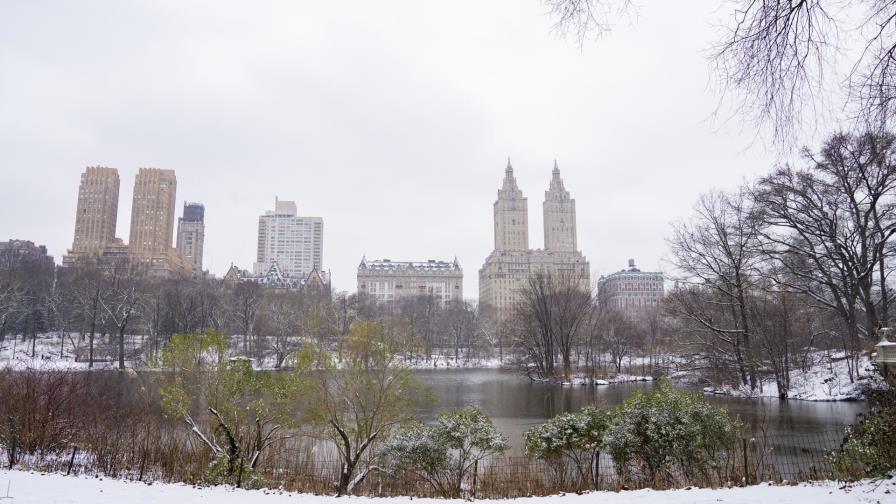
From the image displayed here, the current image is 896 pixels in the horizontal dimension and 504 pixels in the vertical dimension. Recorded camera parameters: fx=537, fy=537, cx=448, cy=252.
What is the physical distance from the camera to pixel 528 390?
35750mm

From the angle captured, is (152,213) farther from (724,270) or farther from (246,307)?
(724,270)

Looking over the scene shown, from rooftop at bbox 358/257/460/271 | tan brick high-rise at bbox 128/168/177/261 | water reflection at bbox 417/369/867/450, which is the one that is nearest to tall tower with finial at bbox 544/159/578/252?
rooftop at bbox 358/257/460/271

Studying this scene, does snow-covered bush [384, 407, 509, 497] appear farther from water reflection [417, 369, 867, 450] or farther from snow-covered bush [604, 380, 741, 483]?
water reflection [417, 369, 867, 450]

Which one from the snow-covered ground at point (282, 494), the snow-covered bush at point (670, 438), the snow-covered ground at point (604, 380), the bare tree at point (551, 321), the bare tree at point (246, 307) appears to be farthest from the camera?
the bare tree at point (246, 307)

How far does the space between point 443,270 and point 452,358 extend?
96.2 meters

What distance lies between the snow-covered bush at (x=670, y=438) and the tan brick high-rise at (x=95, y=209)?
179 m

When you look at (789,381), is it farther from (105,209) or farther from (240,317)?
(105,209)

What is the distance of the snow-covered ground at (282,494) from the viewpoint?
671 centimetres

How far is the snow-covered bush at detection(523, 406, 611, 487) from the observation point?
1092cm

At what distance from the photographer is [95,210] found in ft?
525

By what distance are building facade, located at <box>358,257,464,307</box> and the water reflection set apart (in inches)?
5312

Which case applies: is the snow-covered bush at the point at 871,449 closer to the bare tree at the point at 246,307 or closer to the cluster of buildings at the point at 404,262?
the bare tree at the point at 246,307

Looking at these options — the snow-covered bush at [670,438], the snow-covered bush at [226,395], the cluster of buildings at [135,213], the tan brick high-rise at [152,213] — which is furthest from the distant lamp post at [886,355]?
the tan brick high-rise at [152,213]

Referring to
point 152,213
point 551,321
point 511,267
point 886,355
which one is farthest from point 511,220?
point 886,355
